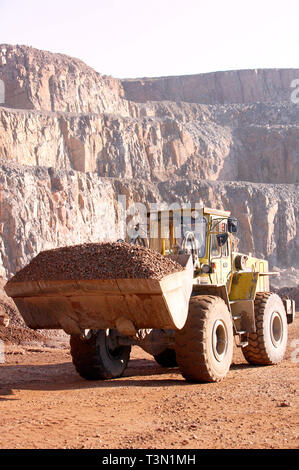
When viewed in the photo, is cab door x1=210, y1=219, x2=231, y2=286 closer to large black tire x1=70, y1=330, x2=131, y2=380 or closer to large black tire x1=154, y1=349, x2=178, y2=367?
large black tire x1=154, y1=349, x2=178, y2=367

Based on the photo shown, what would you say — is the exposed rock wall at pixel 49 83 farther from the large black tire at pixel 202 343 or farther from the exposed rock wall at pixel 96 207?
the large black tire at pixel 202 343

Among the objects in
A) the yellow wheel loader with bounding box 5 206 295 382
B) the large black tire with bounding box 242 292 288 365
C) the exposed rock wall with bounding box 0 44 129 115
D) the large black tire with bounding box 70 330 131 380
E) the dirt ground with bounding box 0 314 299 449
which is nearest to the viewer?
the dirt ground with bounding box 0 314 299 449

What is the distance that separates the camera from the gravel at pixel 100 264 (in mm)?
8492

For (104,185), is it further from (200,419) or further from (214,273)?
(200,419)

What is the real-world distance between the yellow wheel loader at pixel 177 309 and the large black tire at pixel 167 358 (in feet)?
0.07

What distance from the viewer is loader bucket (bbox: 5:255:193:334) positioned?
8477mm

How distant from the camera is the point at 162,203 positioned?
190ft

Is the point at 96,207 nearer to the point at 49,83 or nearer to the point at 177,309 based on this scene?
the point at 49,83

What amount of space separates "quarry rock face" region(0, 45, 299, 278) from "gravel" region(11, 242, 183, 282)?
30.8 meters

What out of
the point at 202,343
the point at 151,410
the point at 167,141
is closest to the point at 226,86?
the point at 167,141

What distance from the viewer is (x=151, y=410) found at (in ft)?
25.3

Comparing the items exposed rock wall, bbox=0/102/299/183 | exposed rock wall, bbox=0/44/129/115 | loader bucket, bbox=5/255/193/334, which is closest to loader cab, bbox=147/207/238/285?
loader bucket, bbox=5/255/193/334

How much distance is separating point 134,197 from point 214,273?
45798 mm
